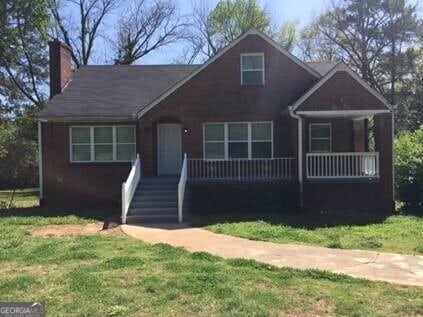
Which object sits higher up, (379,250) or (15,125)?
(15,125)

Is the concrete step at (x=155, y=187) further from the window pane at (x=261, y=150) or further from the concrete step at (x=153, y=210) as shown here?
the window pane at (x=261, y=150)

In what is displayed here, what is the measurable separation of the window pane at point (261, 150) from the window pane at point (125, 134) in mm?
4838

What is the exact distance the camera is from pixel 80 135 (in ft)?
70.5

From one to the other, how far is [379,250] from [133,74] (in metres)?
16.5

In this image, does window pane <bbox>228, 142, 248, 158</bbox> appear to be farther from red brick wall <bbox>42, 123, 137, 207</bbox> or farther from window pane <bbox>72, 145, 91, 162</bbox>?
window pane <bbox>72, 145, 91, 162</bbox>

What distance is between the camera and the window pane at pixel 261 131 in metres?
20.7

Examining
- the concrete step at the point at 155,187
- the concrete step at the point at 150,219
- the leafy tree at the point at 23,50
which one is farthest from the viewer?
the leafy tree at the point at 23,50

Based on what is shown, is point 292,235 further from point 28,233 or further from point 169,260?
point 28,233

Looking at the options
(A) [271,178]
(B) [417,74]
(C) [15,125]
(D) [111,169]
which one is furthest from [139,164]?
(B) [417,74]

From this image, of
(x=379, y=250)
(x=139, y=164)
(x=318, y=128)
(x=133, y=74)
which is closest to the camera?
(x=379, y=250)

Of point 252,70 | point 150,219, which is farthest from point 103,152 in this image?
point 252,70

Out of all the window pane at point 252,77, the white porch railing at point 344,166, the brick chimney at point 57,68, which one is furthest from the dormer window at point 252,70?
the brick chimney at point 57,68

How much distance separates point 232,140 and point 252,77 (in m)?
2.53

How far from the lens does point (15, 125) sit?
41.4 meters
